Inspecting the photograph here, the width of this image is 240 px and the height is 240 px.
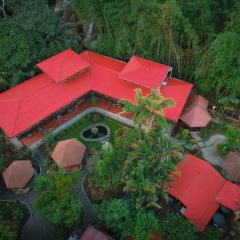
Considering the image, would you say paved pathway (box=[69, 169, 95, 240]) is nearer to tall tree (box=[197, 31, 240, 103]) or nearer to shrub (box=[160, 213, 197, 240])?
shrub (box=[160, 213, 197, 240])

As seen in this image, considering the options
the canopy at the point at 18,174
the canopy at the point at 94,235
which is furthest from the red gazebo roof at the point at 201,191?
the canopy at the point at 18,174

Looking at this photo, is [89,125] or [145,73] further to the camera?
[89,125]

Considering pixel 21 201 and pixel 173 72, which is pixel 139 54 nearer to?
pixel 173 72

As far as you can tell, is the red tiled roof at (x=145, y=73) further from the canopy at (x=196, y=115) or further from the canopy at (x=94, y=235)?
the canopy at (x=94, y=235)

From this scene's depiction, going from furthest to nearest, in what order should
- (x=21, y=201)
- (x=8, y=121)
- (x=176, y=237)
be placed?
1. (x=8, y=121)
2. (x=21, y=201)
3. (x=176, y=237)

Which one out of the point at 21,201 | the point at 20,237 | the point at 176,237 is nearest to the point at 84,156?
the point at 21,201

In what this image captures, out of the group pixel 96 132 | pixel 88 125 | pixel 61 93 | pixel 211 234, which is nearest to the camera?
pixel 211 234

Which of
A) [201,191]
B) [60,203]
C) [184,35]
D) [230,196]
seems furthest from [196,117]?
[60,203]

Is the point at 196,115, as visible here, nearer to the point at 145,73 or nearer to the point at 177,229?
the point at 145,73

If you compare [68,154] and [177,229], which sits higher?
[177,229]
